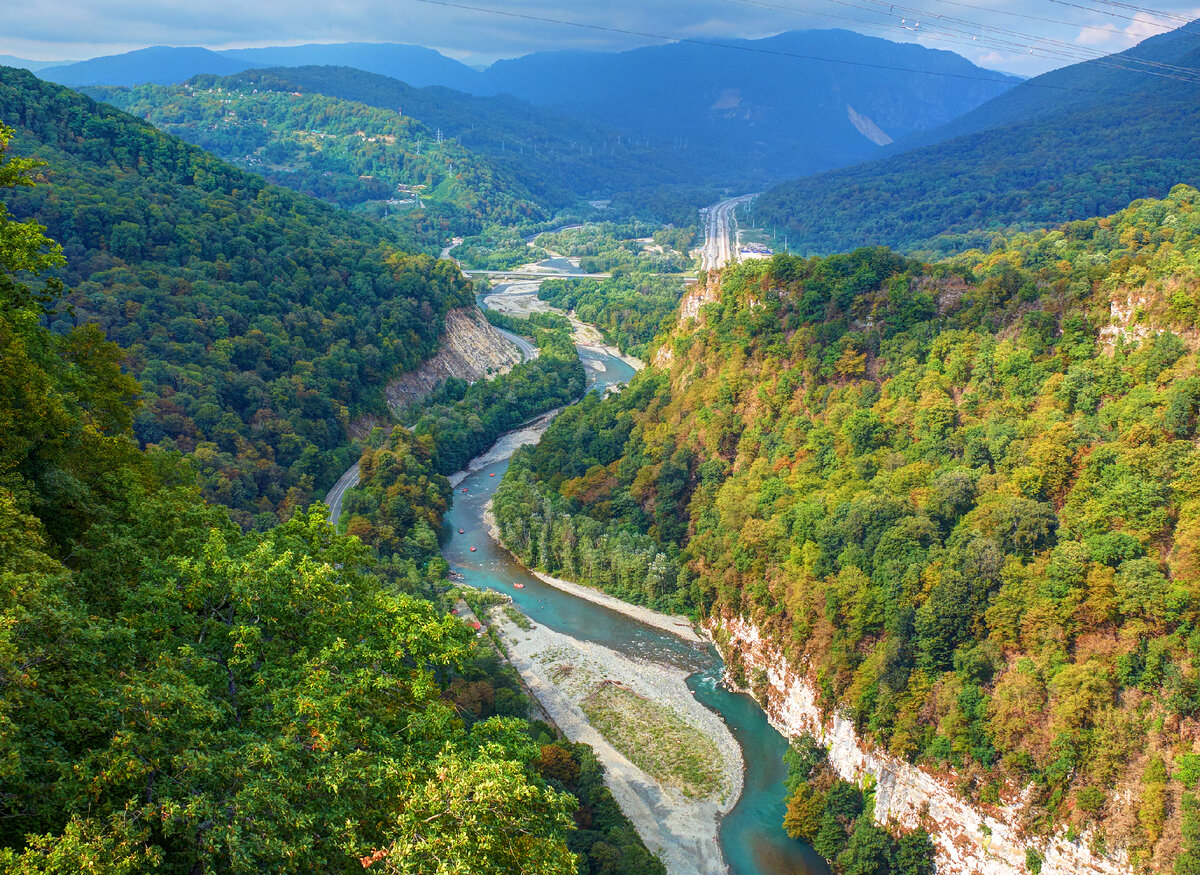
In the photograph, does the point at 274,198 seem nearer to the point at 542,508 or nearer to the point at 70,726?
the point at 542,508

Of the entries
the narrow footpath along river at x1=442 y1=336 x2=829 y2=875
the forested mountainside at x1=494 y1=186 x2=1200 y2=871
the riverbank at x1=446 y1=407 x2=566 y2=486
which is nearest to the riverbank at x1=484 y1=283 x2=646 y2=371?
the riverbank at x1=446 y1=407 x2=566 y2=486

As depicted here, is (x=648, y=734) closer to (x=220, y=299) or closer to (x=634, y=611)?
(x=634, y=611)

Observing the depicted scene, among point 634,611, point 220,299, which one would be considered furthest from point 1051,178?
point 220,299

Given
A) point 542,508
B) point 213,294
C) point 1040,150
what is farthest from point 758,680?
point 1040,150

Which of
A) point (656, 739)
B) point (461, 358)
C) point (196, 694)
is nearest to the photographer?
point (196, 694)

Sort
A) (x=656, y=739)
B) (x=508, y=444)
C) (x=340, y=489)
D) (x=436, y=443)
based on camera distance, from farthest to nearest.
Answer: (x=508, y=444) < (x=436, y=443) < (x=340, y=489) < (x=656, y=739)

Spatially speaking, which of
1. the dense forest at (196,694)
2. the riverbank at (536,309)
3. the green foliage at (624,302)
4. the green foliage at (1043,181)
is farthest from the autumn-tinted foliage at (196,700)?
the green foliage at (1043,181)

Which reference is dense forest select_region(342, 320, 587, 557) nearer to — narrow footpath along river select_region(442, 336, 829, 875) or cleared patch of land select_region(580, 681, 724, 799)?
narrow footpath along river select_region(442, 336, 829, 875)
